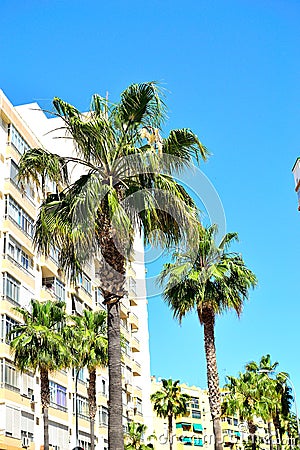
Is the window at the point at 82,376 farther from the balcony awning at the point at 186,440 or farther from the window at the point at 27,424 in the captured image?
the balcony awning at the point at 186,440

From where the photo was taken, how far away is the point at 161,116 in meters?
17.3

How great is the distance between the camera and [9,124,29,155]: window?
46438 mm

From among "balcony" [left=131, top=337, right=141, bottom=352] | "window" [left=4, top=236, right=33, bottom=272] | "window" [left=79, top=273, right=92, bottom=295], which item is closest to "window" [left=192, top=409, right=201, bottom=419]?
"balcony" [left=131, top=337, right=141, bottom=352]

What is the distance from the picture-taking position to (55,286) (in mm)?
52781

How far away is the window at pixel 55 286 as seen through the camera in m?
52.2

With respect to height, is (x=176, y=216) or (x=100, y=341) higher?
(x=100, y=341)

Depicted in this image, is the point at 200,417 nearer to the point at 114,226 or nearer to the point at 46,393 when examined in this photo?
the point at 46,393

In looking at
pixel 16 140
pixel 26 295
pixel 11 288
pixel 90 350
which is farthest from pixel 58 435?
pixel 16 140

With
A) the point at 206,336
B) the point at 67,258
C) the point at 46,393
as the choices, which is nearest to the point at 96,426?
the point at 46,393

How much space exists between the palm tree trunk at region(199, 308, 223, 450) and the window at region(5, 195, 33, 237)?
1932 cm

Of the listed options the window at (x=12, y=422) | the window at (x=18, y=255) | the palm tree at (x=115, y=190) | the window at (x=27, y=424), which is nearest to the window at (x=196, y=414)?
the window at (x=18, y=255)

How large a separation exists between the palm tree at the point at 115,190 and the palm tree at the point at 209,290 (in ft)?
38.6

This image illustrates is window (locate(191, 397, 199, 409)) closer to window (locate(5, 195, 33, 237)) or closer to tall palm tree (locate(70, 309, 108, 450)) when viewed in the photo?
tall palm tree (locate(70, 309, 108, 450))

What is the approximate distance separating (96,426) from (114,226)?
45910mm
